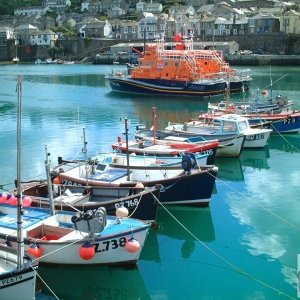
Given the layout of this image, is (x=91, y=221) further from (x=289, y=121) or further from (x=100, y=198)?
(x=289, y=121)

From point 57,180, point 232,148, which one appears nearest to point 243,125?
point 232,148

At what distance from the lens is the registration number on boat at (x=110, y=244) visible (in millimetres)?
10438

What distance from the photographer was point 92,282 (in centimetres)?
1066

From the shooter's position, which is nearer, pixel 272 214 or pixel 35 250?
pixel 35 250

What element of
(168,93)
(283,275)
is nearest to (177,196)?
(283,275)

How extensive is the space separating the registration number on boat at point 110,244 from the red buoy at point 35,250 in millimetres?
1105

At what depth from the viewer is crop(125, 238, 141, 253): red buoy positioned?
10.5 m

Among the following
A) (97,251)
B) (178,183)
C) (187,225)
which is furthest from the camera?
(178,183)

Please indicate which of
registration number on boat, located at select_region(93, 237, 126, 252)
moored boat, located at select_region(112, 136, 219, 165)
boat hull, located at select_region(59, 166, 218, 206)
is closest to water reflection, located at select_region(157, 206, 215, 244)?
boat hull, located at select_region(59, 166, 218, 206)

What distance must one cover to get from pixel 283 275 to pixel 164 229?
366cm

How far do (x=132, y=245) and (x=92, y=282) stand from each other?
116 centimetres

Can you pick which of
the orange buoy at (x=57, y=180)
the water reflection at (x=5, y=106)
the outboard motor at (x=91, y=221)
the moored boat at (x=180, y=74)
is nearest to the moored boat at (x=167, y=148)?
the orange buoy at (x=57, y=180)

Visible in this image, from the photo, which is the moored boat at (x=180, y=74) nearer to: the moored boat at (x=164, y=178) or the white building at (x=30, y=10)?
the moored boat at (x=164, y=178)

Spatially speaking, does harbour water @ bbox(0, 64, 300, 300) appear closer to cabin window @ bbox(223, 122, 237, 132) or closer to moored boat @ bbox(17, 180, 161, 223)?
moored boat @ bbox(17, 180, 161, 223)
